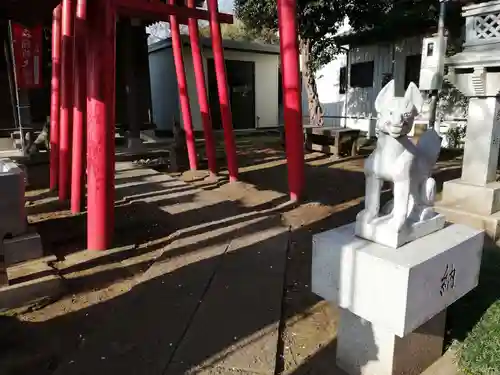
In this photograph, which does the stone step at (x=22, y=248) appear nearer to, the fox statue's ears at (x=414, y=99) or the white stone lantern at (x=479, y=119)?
the fox statue's ears at (x=414, y=99)

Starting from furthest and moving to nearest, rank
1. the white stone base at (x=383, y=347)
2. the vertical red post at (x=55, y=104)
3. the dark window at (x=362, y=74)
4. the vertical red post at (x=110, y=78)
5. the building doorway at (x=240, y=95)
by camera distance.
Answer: the building doorway at (x=240, y=95) < the dark window at (x=362, y=74) < the vertical red post at (x=55, y=104) < the vertical red post at (x=110, y=78) < the white stone base at (x=383, y=347)

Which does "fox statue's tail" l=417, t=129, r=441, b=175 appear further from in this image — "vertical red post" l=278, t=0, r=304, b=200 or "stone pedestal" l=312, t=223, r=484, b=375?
"vertical red post" l=278, t=0, r=304, b=200

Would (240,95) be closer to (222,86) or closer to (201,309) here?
(222,86)

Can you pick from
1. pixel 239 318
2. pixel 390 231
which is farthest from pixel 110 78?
pixel 390 231

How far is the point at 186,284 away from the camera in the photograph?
3736mm

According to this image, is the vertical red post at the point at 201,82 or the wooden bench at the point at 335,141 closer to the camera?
the vertical red post at the point at 201,82

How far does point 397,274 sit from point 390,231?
0.32 meters

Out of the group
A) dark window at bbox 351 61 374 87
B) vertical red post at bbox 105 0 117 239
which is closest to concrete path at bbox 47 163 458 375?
vertical red post at bbox 105 0 117 239

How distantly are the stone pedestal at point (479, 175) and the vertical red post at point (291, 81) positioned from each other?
215 cm

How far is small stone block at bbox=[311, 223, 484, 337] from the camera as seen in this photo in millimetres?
2242

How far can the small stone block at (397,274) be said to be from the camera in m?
2.24

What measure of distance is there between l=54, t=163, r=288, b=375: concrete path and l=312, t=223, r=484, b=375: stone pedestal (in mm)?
598

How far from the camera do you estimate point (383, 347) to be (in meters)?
2.53

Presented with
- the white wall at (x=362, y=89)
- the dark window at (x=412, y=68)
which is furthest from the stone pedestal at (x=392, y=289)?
the white wall at (x=362, y=89)
